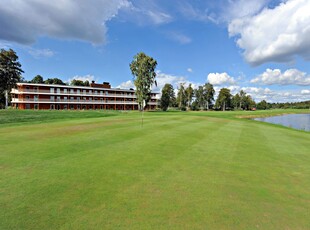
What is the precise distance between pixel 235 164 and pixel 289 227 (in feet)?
11.7

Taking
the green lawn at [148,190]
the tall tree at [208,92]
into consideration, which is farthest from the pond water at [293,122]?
the tall tree at [208,92]

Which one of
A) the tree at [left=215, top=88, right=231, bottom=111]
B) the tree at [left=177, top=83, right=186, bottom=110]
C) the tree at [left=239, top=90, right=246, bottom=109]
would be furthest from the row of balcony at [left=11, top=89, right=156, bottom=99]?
the tree at [left=239, top=90, right=246, bottom=109]

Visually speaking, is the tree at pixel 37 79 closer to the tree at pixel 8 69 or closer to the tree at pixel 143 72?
the tree at pixel 8 69

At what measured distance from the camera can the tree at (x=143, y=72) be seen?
61.5 metres

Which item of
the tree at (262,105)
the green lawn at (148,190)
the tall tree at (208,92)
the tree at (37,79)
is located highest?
the tree at (37,79)

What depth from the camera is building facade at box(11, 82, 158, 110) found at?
→ 62750 mm

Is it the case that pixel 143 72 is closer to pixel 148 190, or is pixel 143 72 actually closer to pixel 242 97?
pixel 148 190

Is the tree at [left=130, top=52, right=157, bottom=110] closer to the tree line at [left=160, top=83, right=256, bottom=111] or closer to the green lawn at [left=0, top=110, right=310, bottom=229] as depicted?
the tree line at [left=160, top=83, right=256, bottom=111]

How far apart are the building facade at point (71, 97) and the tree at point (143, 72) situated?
23729mm

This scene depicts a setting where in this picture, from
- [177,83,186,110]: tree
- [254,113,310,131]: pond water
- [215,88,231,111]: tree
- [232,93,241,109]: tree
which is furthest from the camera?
[232,93,241,109]: tree

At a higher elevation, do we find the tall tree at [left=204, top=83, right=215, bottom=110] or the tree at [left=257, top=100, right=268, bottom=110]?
the tall tree at [left=204, top=83, right=215, bottom=110]

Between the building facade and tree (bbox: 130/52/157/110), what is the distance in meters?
23.7

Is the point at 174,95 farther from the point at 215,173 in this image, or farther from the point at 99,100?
the point at 215,173

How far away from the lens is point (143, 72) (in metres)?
61.9
